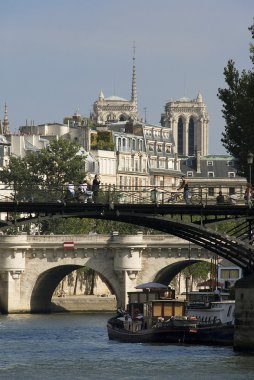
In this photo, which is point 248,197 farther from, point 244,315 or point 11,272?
point 11,272

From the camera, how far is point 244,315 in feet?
302

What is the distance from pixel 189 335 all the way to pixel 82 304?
49357mm

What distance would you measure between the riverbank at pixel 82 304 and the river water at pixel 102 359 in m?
34.1

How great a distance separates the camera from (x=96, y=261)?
14788cm

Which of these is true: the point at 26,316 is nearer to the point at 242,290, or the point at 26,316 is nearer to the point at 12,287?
the point at 12,287

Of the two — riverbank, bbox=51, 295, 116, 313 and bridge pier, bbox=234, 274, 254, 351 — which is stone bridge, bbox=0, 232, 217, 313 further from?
bridge pier, bbox=234, 274, 254, 351

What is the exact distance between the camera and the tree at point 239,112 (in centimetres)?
9519

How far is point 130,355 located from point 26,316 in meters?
46.0

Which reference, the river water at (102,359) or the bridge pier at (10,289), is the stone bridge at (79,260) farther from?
the river water at (102,359)

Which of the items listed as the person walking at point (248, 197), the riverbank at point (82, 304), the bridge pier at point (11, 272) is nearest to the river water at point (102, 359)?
the person walking at point (248, 197)

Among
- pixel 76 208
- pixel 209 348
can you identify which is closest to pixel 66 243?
pixel 209 348

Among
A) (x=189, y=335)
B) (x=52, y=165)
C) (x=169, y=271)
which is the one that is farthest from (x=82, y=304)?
(x=189, y=335)

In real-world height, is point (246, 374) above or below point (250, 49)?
below

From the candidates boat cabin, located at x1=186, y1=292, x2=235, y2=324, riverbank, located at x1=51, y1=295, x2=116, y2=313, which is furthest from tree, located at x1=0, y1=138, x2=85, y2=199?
boat cabin, located at x1=186, y1=292, x2=235, y2=324
